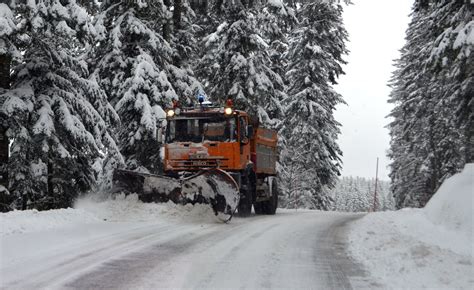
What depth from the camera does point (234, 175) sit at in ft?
42.5

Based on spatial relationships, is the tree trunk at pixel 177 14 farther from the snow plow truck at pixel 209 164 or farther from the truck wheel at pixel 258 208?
the truck wheel at pixel 258 208

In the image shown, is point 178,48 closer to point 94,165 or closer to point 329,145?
point 94,165

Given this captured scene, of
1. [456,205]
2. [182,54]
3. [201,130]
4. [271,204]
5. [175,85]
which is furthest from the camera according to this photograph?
[182,54]

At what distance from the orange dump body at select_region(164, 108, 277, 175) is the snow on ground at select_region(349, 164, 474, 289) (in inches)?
150

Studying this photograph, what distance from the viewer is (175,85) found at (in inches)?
728

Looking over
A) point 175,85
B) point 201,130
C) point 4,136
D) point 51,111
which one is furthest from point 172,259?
point 175,85

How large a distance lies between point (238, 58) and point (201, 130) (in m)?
8.90

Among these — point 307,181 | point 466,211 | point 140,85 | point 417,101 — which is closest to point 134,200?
point 140,85

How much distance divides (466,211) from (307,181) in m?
20.0

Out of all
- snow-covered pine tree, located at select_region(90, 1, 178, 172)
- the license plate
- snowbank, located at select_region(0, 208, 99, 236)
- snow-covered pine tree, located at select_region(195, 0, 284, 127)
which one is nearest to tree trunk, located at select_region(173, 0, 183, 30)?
snow-covered pine tree, located at select_region(195, 0, 284, 127)

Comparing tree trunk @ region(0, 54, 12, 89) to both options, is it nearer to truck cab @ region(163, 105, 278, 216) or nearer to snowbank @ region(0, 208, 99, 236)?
snowbank @ region(0, 208, 99, 236)

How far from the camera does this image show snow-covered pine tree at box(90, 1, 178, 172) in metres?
16.1

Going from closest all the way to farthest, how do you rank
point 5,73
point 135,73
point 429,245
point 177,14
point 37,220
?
point 429,245 → point 37,220 → point 5,73 → point 135,73 → point 177,14

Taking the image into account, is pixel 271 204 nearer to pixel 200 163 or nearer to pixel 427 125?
pixel 200 163
